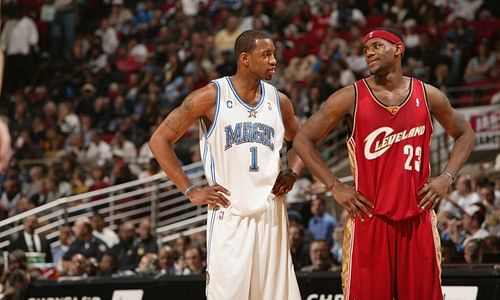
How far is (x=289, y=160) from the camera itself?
6883mm

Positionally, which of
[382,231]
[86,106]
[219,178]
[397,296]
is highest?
[86,106]

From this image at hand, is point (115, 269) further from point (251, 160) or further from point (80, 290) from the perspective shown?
point (251, 160)

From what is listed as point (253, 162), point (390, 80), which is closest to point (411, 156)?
point (390, 80)

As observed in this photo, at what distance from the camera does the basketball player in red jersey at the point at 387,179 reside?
19.8 feet

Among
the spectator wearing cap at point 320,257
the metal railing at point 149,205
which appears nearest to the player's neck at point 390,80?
the spectator wearing cap at point 320,257

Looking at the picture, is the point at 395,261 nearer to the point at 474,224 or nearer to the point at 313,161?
the point at 313,161

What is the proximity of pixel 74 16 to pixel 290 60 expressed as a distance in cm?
607

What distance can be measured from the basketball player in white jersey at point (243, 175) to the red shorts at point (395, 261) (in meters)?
0.59

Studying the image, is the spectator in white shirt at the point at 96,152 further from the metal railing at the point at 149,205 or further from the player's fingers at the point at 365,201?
the player's fingers at the point at 365,201

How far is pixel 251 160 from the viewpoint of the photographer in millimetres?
6512

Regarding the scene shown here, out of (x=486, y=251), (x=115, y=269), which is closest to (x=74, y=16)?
(x=115, y=269)

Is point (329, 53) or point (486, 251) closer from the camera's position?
point (486, 251)

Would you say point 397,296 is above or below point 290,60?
below

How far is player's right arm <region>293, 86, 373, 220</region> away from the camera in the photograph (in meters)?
6.11
